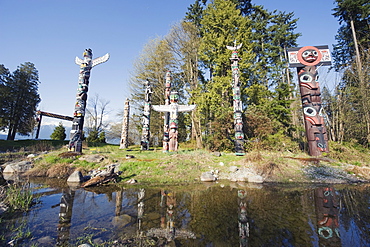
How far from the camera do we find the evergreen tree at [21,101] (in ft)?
68.2

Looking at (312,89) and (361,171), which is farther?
(312,89)

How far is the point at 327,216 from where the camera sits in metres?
3.25

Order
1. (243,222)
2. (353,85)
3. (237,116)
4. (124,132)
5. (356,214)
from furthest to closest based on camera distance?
1. (124,132)
2. (353,85)
3. (237,116)
4. (356,214)
5. (243,222)

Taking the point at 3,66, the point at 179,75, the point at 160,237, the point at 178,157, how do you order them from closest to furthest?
the point at 160,237, the point at 178,157, the point at 179,75, the point at 3,66

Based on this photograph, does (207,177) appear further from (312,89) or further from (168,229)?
(312,89)

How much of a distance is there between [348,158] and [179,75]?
1592 centimetres

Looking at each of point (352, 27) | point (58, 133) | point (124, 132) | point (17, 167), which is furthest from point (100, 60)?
point (352, 27)

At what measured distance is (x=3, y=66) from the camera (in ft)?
71.5

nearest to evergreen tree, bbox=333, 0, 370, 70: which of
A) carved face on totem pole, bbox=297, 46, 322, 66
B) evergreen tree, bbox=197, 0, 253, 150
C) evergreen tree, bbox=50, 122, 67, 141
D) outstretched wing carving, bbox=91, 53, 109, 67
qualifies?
carved face on totem pole, bbox=297, 46, 322, 66

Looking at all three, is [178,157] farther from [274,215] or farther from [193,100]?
[193,100]

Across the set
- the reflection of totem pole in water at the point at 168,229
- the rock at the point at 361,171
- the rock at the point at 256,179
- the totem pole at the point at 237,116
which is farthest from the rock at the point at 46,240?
the rock at the point at 361,171

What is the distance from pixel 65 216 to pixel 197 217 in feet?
8.24

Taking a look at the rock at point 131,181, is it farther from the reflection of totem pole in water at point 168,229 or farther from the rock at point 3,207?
the rock at point 3,207

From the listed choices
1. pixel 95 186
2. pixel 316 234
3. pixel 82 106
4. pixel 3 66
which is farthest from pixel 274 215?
pixel 3 66
